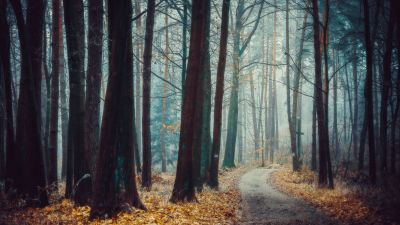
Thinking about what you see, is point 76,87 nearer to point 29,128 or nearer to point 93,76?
point 93,76

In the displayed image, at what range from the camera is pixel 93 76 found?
9.11 meters

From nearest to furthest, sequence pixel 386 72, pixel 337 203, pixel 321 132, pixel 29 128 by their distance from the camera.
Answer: pixel 29 128, pixel 337 203, pixel 386 72, pixel 321 132

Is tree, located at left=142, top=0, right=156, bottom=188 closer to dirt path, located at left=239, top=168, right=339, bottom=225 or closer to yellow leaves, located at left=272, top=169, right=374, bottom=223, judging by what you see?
dirt path, located at left=239, top=168, right=339, bottom=225

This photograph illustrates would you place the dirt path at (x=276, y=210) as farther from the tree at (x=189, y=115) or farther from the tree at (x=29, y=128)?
the tree at (x=29, y=128)

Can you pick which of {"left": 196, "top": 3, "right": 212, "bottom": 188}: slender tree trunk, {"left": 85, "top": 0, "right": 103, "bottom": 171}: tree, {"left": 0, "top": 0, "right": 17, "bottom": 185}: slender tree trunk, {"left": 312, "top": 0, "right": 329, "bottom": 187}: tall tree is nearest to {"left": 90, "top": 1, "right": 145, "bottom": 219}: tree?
{"left": 85, "top": 0, "right": 103, "bottom": 171}: tree

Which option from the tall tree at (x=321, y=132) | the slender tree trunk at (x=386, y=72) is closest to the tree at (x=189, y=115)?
the tall tree at (x=321, y=132)

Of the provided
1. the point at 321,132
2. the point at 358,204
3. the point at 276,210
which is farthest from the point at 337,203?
the point at 321,132

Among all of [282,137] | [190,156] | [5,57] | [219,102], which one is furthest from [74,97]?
[282,137]

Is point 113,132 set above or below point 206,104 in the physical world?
below

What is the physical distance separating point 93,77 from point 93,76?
26mm

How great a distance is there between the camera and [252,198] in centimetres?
1265

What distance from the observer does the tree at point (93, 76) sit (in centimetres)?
895

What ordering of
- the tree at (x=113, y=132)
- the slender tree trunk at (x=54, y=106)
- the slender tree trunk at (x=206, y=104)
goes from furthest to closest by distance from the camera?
the slender tree trunk at (x=206, y=104), the slender tree trunk at (x=54, y=106), the tree at (x=113, y=132)

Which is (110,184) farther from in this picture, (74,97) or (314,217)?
(314,217)
